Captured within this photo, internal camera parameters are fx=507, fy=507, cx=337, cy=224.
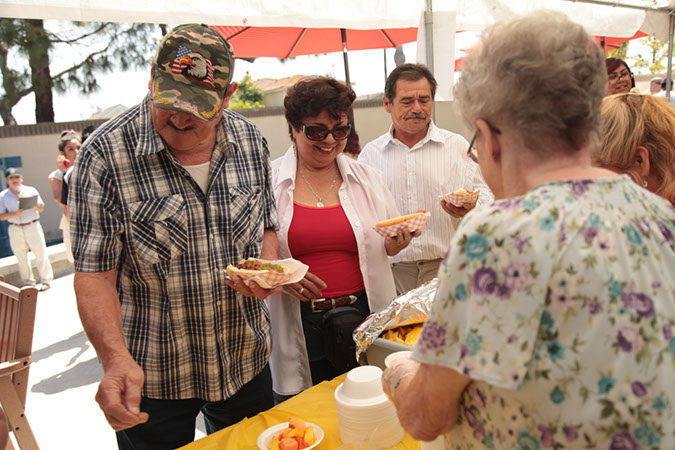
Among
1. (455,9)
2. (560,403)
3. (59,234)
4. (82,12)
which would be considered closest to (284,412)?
(560,403)

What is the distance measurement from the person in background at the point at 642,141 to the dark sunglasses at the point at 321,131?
1023 millimetres

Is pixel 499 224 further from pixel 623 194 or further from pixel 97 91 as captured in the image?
pixel 97 91

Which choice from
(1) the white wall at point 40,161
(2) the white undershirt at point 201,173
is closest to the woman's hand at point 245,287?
(2) the white undershirt at point 201,173

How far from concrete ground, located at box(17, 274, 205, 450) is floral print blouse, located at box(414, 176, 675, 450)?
2800mm

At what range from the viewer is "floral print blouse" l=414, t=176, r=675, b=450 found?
72cm

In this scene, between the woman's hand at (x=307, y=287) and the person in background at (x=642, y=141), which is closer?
the person in background at (x=642, y=141)

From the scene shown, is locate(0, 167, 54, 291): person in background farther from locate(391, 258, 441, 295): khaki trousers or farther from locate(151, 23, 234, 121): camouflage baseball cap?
locate(151, 23, 234, 121): camouflage baseball cap

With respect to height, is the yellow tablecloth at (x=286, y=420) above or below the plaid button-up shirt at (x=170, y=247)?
below

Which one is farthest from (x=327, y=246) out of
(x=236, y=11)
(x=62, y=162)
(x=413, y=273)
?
(x=62, y=162)

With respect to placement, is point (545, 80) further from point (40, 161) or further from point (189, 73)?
point (40, 161)

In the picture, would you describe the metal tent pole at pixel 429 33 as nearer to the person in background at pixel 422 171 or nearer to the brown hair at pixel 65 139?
the person in background at pixel 422 171

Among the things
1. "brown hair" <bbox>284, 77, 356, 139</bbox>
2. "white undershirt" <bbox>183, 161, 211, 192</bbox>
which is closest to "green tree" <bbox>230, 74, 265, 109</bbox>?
"brown hair" <bbox>284, 77, 356, 139</bbox>

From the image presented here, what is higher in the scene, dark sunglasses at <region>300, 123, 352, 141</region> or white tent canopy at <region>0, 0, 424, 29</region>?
white tent canopy at <region>0, 0, 424, 29</region>

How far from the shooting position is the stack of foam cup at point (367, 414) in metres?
1.29
